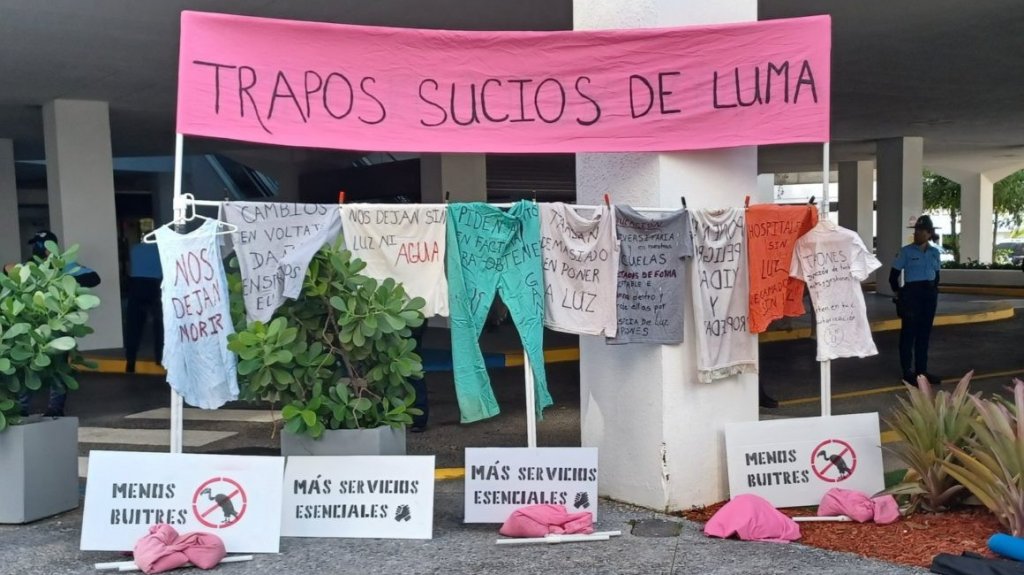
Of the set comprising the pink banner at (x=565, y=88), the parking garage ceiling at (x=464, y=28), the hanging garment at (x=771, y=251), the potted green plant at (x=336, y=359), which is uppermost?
the parking garage ceiling at (x=464, y=28)

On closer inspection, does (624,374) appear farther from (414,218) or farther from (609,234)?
(414,218)

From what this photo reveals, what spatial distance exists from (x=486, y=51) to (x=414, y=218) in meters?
1.15

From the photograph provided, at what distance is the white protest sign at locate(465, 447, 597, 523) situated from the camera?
529 centimetres

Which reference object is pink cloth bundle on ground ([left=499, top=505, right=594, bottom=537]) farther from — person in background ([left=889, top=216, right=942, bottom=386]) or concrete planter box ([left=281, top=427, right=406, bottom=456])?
person in background ([left=889, top=216, right=942, bottom=386])

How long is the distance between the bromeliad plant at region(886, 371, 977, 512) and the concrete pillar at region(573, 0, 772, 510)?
39.6 inches

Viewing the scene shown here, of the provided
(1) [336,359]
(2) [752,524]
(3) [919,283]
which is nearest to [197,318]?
(1) [336,359]

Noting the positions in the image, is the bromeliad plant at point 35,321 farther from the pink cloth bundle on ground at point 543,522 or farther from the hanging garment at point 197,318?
the pink cloth bundle on ground at point 543,522

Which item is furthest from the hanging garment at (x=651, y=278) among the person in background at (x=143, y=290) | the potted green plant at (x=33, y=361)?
the person in background at (x=143, y=290)

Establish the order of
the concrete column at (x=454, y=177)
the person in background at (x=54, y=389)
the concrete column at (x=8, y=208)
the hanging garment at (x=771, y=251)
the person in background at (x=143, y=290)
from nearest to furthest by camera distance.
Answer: the hanging garment at (x=771, y=251) → the person in background at (x=54, y=389) → the person in background at (x=143, y=290) → the concrete column at (x=454, y=177) → the concrete column at (x=8, y=208)

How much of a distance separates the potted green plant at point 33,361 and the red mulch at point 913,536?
4.09 m

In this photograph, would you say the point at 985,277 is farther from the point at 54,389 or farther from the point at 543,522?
the point at 54,389

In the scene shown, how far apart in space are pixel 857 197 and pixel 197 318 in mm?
27381

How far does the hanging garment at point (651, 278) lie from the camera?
5.51 m

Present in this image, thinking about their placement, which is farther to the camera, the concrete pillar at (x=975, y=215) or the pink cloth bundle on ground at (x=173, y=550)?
the concrete pillar at (x=975, y=215)
